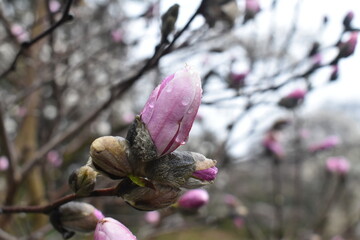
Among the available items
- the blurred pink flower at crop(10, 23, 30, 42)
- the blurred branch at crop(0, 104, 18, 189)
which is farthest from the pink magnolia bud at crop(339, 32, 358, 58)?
the blurred pink flower at crop(10, 23, 30, 42)

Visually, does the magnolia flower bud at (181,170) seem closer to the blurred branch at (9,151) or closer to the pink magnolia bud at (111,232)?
the pink magnolia bud at (111,232)

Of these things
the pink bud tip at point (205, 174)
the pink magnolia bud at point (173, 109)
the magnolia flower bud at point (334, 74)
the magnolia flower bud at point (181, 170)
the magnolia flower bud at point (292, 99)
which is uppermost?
the pink magnolia bud at point (173, 109)

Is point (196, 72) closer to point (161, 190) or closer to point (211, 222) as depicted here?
point (161, 190)

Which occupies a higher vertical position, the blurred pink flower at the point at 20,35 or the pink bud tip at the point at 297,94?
the blurred pink flower at the point at 20,35

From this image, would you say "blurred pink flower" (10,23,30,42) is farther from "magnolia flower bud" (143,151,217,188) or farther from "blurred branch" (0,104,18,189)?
"magnolia flower bud" (143,151,217,188)

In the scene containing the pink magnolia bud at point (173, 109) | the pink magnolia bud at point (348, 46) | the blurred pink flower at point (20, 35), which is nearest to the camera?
the pink magnolia bud at point (173, 109)

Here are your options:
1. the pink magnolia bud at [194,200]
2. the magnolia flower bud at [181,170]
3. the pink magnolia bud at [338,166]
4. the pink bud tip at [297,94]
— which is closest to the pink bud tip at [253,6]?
the pink bud tip at [297,94]

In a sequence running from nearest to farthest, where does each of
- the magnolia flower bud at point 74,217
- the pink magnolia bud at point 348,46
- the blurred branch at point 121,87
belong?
the magnolia flower bud at point 74,217, the blurred branch at point 121,87, the pink magnolia bud at point 348,46

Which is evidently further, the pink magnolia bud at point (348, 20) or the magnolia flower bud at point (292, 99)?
the magnolia flower bud at point (292, 99)
